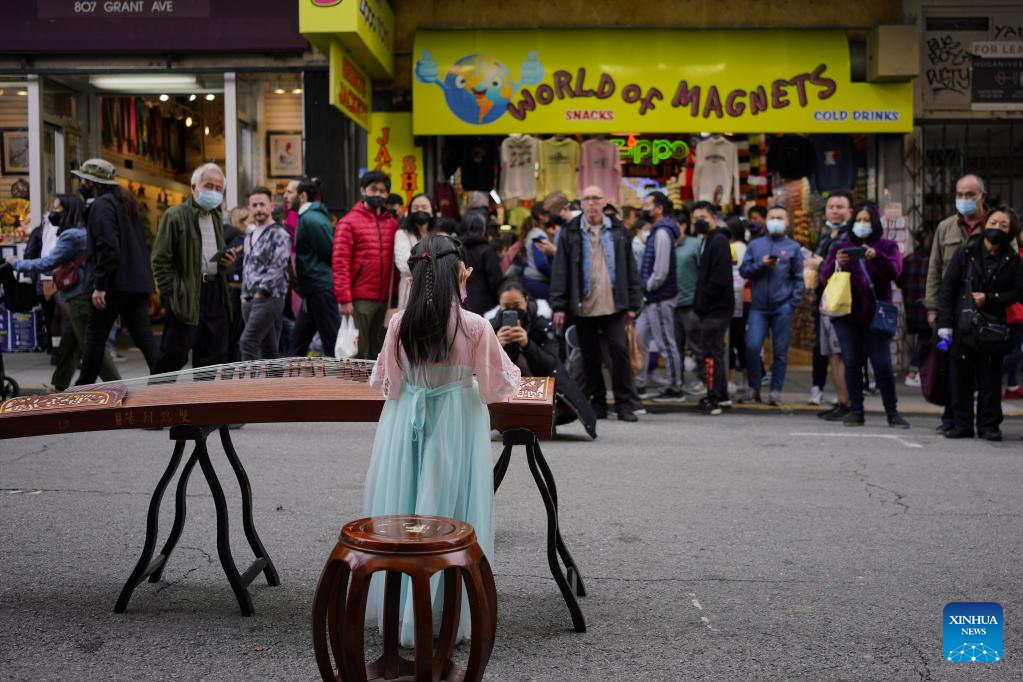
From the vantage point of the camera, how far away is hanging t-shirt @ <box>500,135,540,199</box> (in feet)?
48.4

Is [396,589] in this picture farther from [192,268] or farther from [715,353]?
[715,353]

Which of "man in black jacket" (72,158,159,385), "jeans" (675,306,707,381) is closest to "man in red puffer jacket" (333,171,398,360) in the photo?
"man in black jacket" (72,158,159,385)

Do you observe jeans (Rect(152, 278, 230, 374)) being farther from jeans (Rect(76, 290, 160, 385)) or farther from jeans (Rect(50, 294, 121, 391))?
jeans (Rect(50, 294, 121, 391))

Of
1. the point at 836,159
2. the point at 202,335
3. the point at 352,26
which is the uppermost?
the point at 352,26

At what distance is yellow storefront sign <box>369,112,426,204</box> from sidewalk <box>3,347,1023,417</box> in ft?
13.5

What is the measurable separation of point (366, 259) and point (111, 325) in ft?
7.74

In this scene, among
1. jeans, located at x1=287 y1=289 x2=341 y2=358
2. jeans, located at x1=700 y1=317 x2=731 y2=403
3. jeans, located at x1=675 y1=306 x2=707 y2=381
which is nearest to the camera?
jeans, located at x1=287 y1=289 x2=341 y2=358

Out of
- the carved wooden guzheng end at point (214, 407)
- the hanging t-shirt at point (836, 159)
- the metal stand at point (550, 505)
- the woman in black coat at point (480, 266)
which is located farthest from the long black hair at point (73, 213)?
the hanging t-shirt at point (836, 159)

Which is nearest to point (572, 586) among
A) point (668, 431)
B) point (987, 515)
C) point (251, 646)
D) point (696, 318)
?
point (251, 646)

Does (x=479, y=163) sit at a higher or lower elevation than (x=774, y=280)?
higher

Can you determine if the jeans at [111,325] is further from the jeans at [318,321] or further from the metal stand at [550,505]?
the metal stand at [550,505]

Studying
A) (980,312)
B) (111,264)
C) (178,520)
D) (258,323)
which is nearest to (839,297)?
(980,312)

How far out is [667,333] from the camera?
12000 millimetres

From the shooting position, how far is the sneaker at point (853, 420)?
33.7ft
